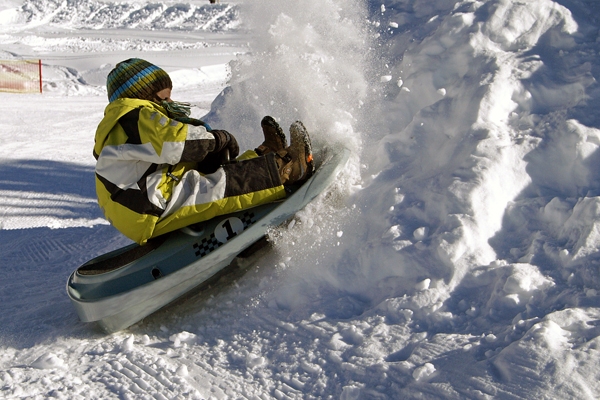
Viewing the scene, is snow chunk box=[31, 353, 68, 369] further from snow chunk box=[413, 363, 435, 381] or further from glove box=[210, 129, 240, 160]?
snow chunk box=[413, 363, 435, 381]

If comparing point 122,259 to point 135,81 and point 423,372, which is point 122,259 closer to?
point 135,81

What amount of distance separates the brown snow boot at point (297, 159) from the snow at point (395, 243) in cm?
22

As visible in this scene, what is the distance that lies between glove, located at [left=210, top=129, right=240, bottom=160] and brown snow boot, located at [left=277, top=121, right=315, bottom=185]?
29cm

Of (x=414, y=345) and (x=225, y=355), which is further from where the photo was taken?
(x=225, y=355)

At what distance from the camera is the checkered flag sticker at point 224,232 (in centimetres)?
→ 359

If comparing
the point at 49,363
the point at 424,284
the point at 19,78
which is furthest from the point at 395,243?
the point at 19,78

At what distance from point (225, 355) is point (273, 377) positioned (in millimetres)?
367

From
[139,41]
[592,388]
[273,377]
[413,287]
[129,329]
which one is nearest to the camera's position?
[592,388]

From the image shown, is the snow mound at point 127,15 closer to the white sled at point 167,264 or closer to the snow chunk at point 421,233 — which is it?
the white sled at point 167,264

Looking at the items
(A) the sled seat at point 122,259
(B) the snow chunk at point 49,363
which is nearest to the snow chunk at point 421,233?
(A) the sled seat at point 122,259

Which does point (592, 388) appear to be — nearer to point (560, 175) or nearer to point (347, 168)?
point (560, 175)

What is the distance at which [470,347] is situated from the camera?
2588mm

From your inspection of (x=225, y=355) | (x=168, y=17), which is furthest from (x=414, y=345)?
(x=168, y=17)

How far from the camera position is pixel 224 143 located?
3.54m
